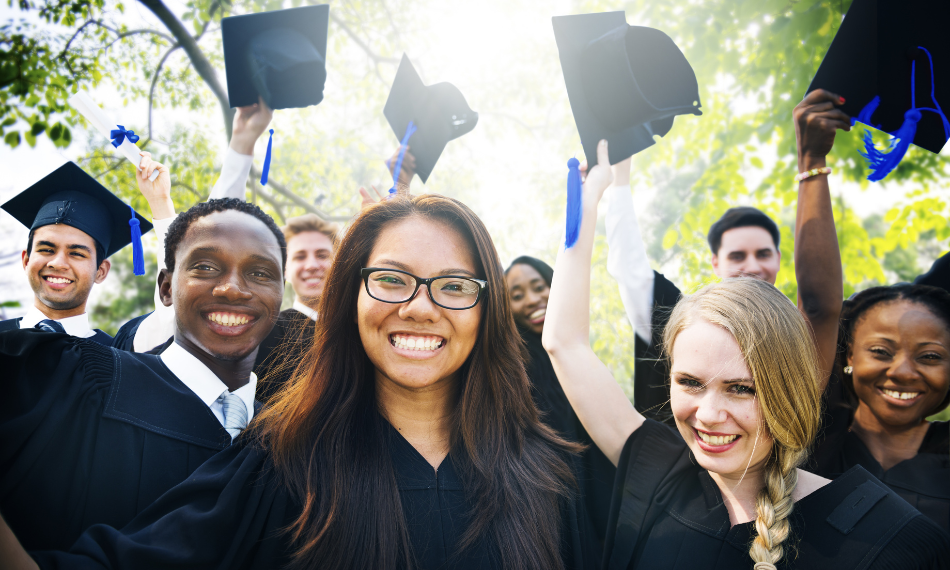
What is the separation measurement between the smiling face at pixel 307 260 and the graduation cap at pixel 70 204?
4.99 feet

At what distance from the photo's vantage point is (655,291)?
9.07ft

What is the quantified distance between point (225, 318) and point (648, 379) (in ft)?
6.41

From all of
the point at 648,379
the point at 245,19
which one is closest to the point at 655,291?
the point at 648,379

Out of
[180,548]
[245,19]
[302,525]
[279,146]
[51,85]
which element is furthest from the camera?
[279,146]

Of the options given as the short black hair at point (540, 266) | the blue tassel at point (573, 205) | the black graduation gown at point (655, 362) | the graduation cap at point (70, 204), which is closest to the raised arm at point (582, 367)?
the blue tassel at point (573, 205)

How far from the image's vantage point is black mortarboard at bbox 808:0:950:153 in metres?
2.32

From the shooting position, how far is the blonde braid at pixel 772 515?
1625 mm

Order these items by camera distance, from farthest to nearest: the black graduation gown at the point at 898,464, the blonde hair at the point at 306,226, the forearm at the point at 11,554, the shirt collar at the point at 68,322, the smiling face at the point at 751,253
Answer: the blonde hair at the point at 306,226
the smiling face at the point at 751,253
the shirt collar at the point at 68,322
the black graduation gown at the point at 898,464
the forearm at the point at 11,554

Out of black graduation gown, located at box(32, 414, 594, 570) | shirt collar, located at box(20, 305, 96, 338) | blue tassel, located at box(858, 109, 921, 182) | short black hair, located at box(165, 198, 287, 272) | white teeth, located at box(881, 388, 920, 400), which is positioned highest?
blue tassel, located at box(858, 109, 921, 182)

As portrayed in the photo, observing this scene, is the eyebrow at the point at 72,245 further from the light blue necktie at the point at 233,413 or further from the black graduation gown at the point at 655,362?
the black graduation gown at the point at 655,362

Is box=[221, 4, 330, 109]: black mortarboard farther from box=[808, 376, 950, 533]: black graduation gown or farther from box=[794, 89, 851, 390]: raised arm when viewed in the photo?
box=[808, 376, 950, 533]: black graduation gown

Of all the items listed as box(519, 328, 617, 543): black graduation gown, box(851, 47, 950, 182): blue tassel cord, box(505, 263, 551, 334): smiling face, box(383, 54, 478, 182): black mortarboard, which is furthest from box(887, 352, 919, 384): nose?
box(383, 54, 478, 182): black mortarboard

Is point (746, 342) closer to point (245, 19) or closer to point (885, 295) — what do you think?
point (885, 295)

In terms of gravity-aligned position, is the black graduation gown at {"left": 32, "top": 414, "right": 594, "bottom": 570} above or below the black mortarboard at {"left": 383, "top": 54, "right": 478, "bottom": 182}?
below
